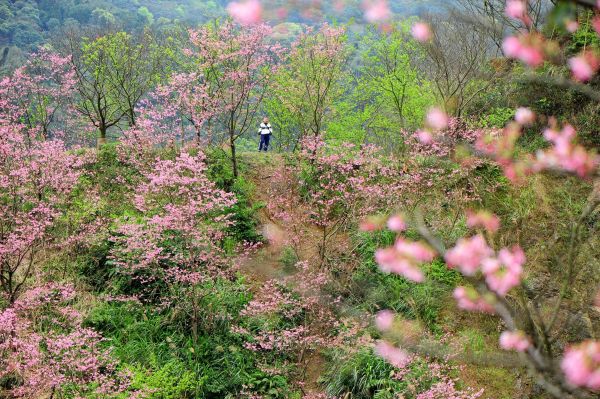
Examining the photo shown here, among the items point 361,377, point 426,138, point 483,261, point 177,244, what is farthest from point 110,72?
point 483,261

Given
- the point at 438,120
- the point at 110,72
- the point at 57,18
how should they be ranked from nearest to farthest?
1. the point at 438,120
2. the point at 110,72
3. the point at 57,18

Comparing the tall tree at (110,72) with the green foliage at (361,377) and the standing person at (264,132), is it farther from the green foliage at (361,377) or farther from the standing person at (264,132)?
the green foliage at (361,377)

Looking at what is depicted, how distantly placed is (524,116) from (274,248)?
8.01 meters

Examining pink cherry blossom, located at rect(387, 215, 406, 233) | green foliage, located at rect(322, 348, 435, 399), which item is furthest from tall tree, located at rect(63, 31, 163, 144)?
green foliage, located at rect(322, 348, 435, 399)

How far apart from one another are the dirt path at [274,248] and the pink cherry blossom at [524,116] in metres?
6.63

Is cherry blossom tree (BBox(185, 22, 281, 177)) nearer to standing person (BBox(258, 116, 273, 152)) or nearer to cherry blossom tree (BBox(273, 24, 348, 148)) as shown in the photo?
cherry blossom tree (BBox(273, 24, 348, 148))

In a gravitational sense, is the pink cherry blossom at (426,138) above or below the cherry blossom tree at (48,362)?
above

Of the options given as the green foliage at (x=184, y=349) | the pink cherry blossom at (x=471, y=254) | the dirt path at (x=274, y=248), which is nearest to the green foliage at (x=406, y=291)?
the dirt path at (x=274, y=248)

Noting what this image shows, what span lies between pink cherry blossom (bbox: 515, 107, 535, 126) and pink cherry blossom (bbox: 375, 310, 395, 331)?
7.17m

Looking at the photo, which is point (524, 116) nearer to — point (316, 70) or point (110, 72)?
point (316, 70)

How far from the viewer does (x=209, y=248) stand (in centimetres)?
833

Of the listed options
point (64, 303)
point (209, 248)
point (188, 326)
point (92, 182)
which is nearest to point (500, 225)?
point (209, 248)

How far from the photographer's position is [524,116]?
11.8 metres

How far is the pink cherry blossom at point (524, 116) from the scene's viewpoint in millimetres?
11719
